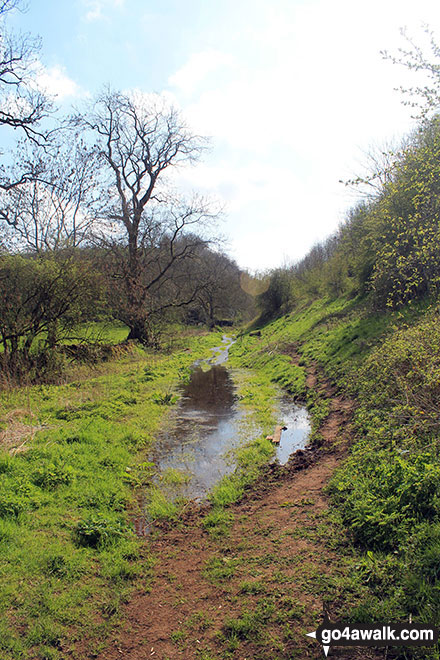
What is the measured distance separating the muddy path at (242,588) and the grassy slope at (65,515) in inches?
15.5

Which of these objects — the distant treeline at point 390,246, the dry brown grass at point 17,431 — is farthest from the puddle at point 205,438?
the distant treeline at point 390,246

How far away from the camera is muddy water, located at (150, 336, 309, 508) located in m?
7.07

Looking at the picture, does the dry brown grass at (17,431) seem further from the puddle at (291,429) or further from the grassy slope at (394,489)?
the grassy slope at (394,489)

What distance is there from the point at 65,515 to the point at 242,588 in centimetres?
286

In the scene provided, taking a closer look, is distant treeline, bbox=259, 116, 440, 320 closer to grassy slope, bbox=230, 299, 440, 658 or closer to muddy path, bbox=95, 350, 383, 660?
grassy slope, bbox=230, 299, 440, 658

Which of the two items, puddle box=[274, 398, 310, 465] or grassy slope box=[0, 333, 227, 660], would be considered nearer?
grassy slope box=[0, 333, 227, 660]

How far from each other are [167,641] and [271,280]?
33.9m

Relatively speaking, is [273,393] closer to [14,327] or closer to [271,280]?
[14,327]

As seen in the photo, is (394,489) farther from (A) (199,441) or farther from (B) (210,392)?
(B) (210,392)

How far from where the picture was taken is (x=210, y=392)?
14.5 m

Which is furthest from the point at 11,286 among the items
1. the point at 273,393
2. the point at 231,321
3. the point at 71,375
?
the point at 231,321

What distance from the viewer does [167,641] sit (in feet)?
11.3

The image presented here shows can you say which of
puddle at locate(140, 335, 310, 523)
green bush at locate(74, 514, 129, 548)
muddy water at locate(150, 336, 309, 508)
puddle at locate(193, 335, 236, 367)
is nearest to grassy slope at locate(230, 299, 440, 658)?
puddle at locate(140, 335, 310, 523)

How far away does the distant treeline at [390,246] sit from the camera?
283 inches
